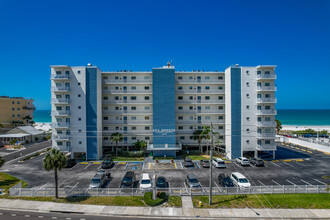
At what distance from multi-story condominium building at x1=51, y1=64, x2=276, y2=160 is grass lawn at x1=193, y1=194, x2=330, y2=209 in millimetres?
17569

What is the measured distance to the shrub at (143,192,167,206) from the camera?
64.9 ft

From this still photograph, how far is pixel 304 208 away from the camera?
19359 mm

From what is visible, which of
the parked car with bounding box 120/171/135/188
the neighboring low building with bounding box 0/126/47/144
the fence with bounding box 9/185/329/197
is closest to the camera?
the fence with bounding box 9/185/329/197

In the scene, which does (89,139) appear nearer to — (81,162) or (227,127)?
(81,162)

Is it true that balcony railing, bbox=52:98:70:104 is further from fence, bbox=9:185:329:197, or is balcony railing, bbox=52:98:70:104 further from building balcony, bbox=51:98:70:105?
fence, bbox=9:185:329:197

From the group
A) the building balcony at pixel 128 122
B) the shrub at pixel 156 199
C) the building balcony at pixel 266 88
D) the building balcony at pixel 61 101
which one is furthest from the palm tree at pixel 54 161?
the building balcony at pixel 266 88

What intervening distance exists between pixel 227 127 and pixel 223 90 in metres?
8.92

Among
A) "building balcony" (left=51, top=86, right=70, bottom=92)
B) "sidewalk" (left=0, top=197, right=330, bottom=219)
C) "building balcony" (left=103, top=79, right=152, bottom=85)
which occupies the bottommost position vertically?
"sidewalk" (left=0, top=197, right=330, bottom=219)

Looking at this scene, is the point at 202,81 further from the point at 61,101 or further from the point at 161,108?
the point at 61,101

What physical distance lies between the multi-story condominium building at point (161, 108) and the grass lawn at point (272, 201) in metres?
17.6

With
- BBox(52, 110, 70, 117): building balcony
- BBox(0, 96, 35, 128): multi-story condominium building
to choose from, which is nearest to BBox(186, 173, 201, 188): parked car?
BBox(52, 110, 70, 117): building balcony

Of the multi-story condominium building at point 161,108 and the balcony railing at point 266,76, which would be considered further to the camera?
the balcony railing at point 266,76

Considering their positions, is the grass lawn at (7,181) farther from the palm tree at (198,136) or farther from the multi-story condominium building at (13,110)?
the multi-story condominium building at (13,110)

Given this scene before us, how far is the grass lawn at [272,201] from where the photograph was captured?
19719mm
